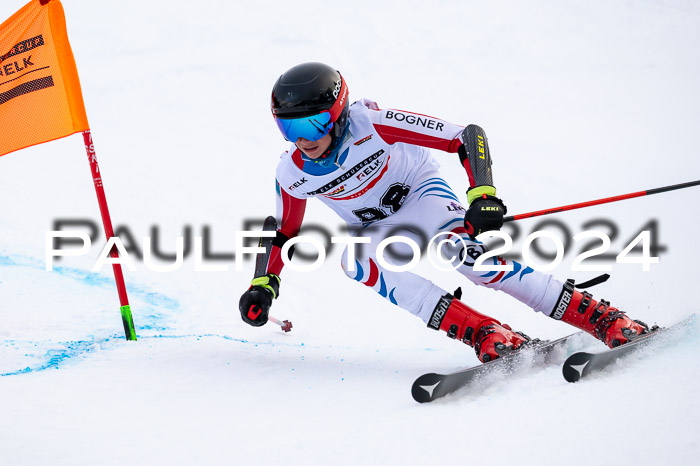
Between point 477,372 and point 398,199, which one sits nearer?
point 477,372

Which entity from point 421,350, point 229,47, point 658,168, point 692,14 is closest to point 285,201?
point 421,350

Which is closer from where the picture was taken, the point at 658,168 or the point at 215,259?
the point at 215,259

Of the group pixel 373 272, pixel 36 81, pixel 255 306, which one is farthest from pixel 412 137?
pixel 36 81

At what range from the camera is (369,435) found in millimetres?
2523

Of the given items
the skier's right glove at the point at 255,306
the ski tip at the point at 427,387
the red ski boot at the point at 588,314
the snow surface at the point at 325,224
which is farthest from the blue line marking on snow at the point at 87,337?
the red ski boot at the point at 588,314

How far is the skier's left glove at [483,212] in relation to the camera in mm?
3156

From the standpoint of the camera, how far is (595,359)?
2.88m

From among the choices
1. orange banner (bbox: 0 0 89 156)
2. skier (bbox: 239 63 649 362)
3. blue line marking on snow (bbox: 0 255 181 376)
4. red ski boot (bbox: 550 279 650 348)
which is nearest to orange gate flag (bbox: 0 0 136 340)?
orange banner (bbox: 0 0 89 156)

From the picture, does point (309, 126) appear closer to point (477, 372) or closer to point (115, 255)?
point (477, 372)

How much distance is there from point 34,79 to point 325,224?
363cm

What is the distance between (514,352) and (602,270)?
2.82 meters

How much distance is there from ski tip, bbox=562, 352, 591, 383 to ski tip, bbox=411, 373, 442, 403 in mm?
515

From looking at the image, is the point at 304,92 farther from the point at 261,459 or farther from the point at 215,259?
the point at 215,259

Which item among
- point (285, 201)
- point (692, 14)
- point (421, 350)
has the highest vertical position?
point (692, 14)
